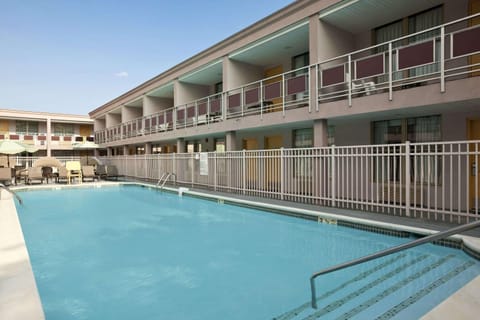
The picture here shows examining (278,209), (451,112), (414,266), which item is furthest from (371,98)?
(414,266)

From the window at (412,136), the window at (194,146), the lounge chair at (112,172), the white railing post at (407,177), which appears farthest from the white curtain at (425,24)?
the lounge chair at (112,172)

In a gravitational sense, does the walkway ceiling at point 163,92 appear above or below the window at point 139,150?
above

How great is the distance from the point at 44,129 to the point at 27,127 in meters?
1.68

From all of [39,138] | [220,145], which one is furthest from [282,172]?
[39,138]

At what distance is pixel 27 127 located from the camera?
34.9 meters

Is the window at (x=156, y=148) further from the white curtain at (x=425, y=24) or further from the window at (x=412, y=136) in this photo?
the white curtain at (x=425, y=24)

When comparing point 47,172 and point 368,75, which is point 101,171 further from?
point 368,75

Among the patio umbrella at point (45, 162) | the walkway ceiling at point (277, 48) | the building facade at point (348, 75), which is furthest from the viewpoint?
the patio umbrella at point (45, 162)

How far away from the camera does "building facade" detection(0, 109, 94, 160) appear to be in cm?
3309

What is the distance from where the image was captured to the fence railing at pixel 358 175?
7359mm

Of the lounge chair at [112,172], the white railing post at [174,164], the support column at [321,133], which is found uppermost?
the support column at [321,133]

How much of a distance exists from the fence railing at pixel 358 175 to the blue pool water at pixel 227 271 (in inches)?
60.5

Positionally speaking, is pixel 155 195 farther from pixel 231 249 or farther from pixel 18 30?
pixel 18 30

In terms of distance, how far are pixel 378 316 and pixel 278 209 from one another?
6.03 meters
